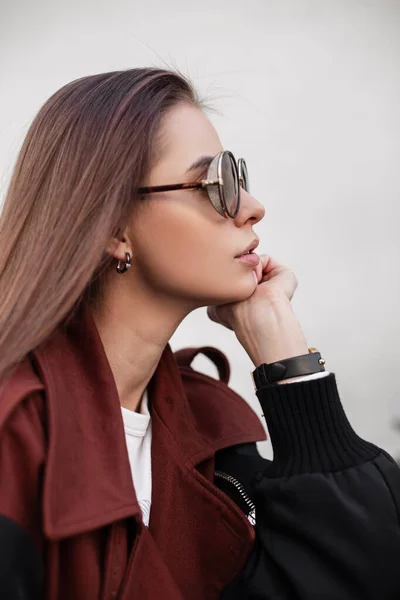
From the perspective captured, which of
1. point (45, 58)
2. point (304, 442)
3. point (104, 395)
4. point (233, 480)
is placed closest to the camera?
point (104, 395)

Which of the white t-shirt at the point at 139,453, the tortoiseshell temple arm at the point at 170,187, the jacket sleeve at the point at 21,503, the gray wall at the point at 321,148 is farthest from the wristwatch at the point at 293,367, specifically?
the gray wall at the point at 321,148

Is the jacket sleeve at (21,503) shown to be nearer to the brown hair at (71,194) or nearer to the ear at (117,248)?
the brown hair at (71,194)

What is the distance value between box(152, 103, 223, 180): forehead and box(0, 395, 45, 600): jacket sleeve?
1.97 feet

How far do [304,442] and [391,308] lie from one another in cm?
175

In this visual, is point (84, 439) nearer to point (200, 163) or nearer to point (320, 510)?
point (320, 510)

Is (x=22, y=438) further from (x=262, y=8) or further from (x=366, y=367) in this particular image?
(x=262, y=8)

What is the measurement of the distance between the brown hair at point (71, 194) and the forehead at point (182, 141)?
0.08 feet

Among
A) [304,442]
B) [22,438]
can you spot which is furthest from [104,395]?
[304,442]

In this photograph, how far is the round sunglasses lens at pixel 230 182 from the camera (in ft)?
4.70

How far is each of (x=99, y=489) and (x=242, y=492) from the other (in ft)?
1.83

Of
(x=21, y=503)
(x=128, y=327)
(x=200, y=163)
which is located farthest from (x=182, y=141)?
(x=21, y=503)

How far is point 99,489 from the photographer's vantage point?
116cm

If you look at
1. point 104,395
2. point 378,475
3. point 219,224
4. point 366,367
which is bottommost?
point 366,367

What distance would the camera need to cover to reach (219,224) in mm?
1463
